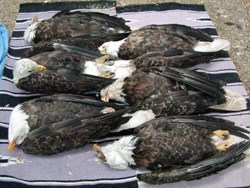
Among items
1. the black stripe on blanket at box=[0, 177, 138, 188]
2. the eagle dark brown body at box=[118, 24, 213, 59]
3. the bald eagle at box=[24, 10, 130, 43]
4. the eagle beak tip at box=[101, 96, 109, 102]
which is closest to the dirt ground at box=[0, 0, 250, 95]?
the eagle dark brown body at box=[118, 24, 213, 59]

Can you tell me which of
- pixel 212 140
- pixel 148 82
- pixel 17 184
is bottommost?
pixel 17 184

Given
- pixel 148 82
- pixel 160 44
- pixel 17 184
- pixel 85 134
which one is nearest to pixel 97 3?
pixel 160 44

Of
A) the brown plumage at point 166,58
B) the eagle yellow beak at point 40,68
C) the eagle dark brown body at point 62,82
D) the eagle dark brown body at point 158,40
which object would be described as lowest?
the eagle dark brown body at point 62,82

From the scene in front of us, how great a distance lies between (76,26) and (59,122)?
1.13m

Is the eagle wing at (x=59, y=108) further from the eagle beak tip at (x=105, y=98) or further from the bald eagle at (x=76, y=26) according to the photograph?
the bald eagle at (x=76, y=26)

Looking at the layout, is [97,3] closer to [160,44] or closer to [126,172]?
[160,44]

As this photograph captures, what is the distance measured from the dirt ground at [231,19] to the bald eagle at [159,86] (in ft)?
2.41

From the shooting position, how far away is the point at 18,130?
10.2ft

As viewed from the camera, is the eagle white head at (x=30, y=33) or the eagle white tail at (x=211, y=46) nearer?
the eagle white tail at (x=211, y=46)

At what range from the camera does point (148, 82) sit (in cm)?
337

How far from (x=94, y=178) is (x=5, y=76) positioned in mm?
1392

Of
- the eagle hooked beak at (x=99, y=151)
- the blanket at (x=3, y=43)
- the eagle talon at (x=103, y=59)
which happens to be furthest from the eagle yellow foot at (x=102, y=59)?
the blanket at (x=3, y=43)

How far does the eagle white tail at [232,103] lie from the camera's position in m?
3.43

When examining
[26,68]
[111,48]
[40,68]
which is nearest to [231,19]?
[111,48]
